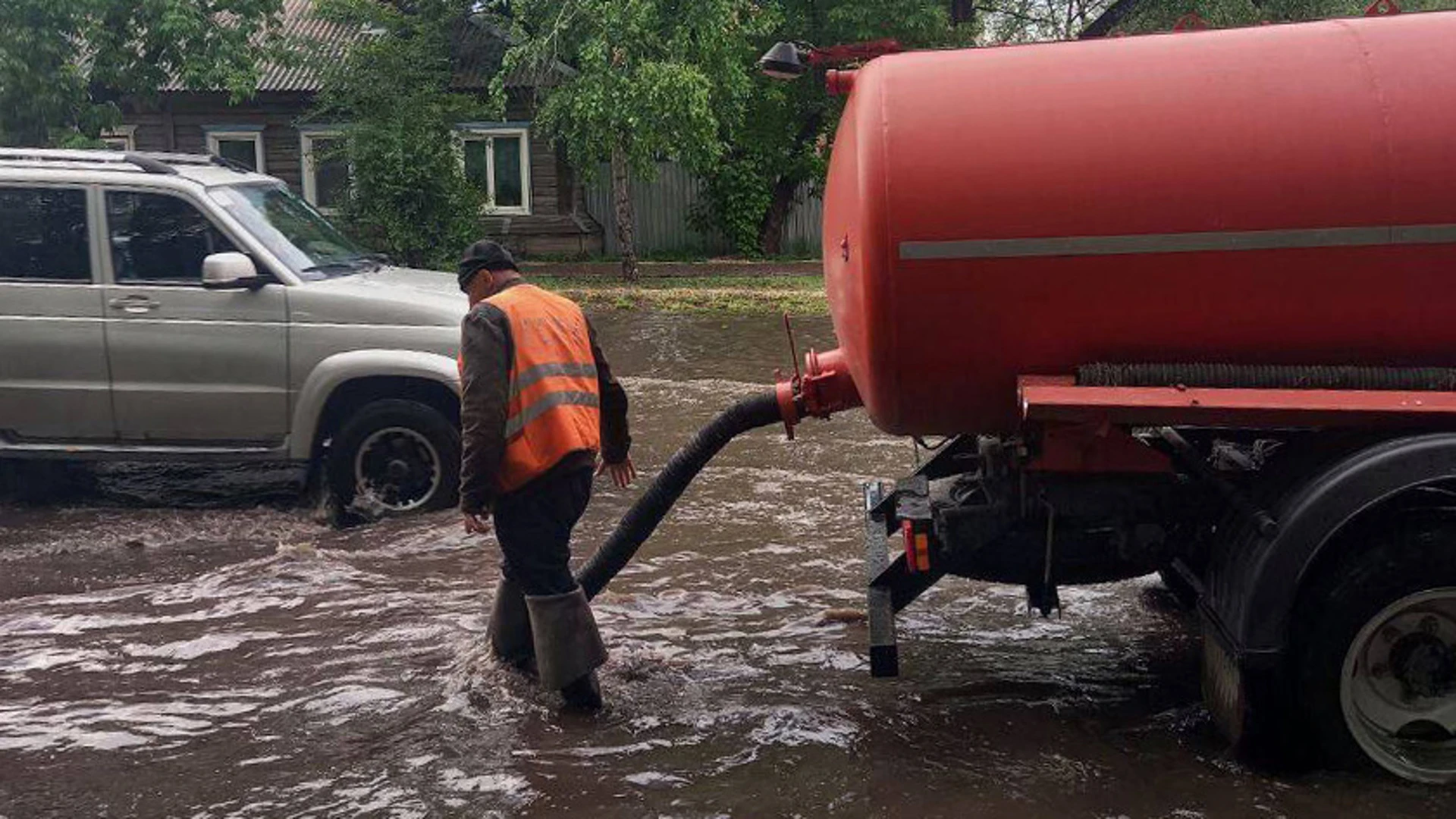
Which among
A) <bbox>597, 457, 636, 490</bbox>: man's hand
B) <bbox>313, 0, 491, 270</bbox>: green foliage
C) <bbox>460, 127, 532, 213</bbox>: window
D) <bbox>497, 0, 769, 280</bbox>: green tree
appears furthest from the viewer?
<bbox>460, 127, 532, 213</bbox>: window

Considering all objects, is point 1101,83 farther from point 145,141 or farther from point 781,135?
point 145,141

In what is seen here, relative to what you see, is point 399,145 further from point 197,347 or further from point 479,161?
point 197,347

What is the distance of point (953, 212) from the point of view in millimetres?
4508

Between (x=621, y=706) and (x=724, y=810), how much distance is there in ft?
3.38

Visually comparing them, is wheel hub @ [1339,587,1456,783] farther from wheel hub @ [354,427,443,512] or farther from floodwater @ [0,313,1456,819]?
wheel hub @ [354,427,443,512]

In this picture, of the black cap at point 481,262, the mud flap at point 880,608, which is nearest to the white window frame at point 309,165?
the black cap at point 481,262

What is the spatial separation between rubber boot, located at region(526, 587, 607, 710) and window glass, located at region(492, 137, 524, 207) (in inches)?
→ 924

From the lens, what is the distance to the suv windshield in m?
8.50

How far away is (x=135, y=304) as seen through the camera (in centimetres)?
830

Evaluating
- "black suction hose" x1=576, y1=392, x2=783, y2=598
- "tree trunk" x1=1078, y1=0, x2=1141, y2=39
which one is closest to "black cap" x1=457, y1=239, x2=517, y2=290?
"black suction hose" x1=576, y1=392, x2=783, y2=598

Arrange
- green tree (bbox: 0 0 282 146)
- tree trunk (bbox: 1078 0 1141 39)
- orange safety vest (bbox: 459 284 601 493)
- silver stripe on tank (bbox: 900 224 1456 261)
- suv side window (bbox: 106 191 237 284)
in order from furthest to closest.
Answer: tree trunk (bbox: 1078 0 1141 39) < green tree (bbox: 0 0 282 146) < suv side window (bbox: 106 191 237 284) < orange safety vest (bbox: 459 284 601 493) < silver stripe on tank (bbox: 900 224 1456 261)

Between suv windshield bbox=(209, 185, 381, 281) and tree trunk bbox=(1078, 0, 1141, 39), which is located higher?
→ tree trunk bbox=(1078, 0, 1141, 39)

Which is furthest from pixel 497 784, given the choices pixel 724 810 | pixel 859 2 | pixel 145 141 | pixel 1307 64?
pixel 145 141

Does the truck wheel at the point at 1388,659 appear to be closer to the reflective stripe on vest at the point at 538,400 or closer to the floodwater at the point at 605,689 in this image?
the floodwater at the point at 605,689
